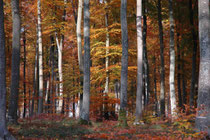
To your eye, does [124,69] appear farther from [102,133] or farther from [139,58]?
[102,133]

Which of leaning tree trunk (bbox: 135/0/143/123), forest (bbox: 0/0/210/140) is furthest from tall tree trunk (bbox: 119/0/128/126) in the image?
leaning tree trunk (bbox: 135/0/143/123)

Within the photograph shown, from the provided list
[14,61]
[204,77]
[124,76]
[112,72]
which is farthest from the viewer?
[112,72]

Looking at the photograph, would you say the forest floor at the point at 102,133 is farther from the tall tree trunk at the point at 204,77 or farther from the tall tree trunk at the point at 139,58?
the tall tree trunk at the point at 139,58

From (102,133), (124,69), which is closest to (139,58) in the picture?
(124,69)

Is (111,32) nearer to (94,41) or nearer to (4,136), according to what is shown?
(94,41)

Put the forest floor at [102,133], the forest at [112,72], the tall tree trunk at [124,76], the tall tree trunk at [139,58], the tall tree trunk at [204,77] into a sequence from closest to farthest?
the forest floor at [102,133]
the tall tree trunk at [204,77]
the forest at [112,72]
the tall tree trunk at [124,76]
the tall tree trunk at [139,58]

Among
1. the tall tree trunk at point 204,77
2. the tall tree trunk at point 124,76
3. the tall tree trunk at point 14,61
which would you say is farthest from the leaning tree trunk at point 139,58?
the tall tree trunk at point 14,61

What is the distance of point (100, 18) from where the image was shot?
1972 cm

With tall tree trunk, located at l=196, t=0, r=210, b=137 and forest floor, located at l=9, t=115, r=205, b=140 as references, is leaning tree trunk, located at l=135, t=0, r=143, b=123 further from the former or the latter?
tall tree trunk, located at l=196, t=0, r=210, b=137

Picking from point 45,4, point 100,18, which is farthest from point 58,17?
point 100,18

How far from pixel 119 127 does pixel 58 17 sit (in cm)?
1259

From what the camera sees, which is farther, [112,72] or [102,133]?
[112,72]

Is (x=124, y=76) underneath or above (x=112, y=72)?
underneath

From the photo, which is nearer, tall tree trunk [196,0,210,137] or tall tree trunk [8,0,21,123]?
tall tree trunk [196,0,210,137]
